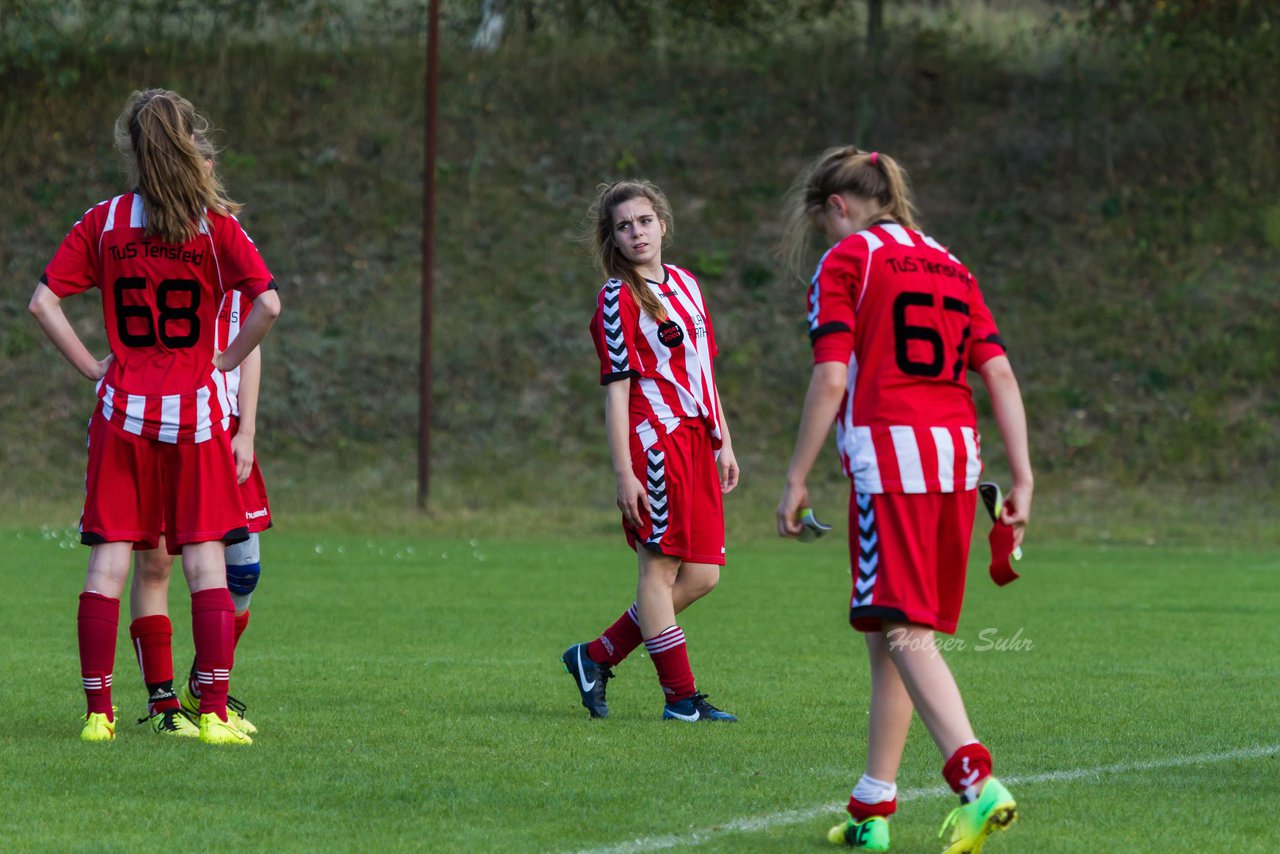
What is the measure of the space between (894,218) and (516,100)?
A: 2493cm

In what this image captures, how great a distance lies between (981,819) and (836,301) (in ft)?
4.38

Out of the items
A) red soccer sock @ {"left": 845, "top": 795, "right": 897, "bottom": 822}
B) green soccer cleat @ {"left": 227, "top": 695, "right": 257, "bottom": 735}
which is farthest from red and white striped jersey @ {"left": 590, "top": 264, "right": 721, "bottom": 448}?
red soccer sock @ {"left": 845, "top": 795, "right": 897, "bottom": 822}

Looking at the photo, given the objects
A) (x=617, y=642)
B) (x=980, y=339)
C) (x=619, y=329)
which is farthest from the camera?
(x=617, y=642)

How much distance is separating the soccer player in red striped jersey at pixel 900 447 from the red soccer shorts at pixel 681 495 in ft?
7.25

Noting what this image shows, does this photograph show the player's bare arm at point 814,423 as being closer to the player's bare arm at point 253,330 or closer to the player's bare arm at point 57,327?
the player's bare arm at point 253,330

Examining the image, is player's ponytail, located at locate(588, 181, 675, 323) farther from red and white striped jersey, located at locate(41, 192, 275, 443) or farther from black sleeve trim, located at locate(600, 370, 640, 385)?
red and white striped jersey, located at locate(41, 192, 275, 443)

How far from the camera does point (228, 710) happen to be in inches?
250

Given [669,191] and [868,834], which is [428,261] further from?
[868,834]

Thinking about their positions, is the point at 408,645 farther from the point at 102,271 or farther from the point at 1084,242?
the point at 1084,242

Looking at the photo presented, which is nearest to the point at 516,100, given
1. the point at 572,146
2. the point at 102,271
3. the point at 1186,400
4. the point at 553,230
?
the point at 572,146

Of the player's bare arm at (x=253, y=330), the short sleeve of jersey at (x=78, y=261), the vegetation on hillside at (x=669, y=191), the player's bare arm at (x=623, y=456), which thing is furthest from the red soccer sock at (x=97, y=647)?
the vegetation on hillside at (x=669, y=191)

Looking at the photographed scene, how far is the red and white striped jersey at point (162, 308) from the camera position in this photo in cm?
591

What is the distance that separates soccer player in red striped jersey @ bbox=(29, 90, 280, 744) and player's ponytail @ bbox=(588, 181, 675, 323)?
4.97 ft

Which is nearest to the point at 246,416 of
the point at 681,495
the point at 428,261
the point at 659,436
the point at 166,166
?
the point at 166,166
